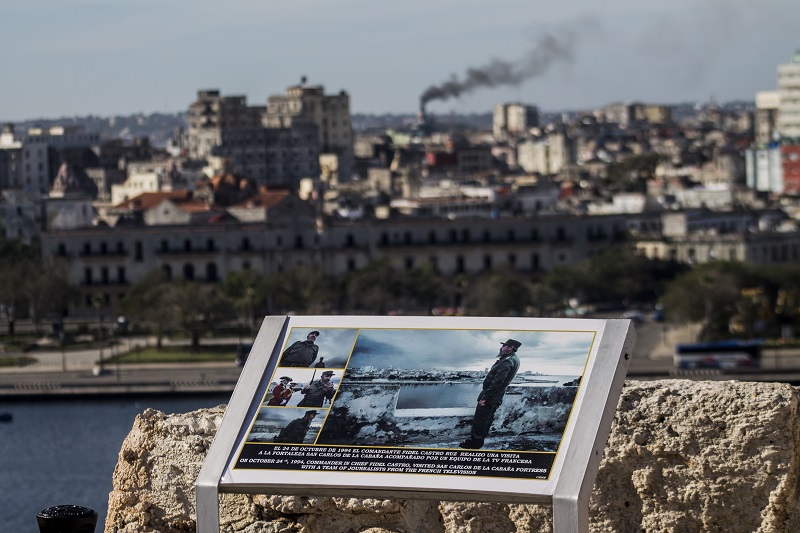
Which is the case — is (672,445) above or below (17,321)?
above

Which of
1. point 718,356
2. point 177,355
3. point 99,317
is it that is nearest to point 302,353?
point 718,356

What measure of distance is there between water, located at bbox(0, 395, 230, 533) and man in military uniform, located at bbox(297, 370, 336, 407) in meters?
15.5

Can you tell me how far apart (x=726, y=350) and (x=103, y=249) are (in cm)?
2648

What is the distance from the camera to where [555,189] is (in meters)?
95.4

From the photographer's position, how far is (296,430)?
8234 millimetres

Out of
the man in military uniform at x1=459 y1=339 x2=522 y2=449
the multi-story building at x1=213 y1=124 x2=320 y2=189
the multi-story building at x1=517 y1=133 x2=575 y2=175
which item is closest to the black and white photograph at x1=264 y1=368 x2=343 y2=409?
the man in military uniform at x1=459 y1=339 x2=522 y2=449

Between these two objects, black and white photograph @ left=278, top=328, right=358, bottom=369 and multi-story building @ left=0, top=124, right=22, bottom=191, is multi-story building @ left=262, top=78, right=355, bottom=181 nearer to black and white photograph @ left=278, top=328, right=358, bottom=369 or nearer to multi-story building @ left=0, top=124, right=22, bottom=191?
multi-story building @ left=0, top=124, right=22, bottom=191

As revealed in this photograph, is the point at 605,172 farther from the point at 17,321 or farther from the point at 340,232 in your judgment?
the point at 17,321

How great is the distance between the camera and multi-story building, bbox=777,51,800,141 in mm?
130750

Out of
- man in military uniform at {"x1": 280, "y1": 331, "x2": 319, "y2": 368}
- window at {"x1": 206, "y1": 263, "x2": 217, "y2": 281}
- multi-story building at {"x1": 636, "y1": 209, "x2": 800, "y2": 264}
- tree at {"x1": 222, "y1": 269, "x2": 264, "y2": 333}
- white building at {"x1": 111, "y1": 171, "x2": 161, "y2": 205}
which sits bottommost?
white building at {"x1": 111, "y1": 171, "x2": 161, "y2": 205}

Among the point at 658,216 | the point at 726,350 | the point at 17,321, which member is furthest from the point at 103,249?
the point at 726,350

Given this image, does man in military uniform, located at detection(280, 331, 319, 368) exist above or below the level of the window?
above

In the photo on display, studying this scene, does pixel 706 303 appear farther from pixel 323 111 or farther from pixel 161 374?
pixel 323 111

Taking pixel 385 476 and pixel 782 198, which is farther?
pixel 782 198
